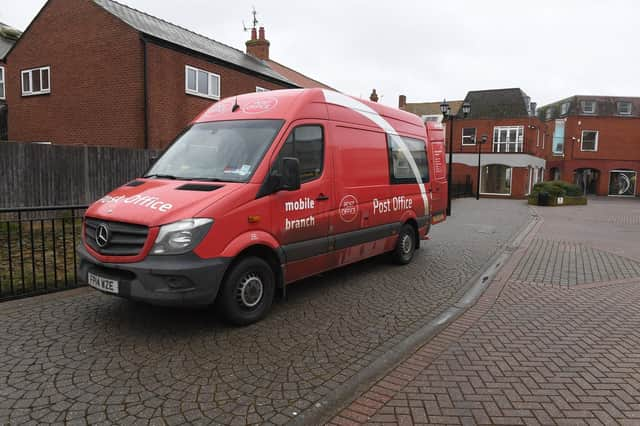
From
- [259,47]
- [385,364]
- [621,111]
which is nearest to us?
[385,364]

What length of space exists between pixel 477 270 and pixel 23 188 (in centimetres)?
1138

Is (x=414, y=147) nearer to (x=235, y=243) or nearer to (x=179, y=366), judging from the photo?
(x=235, y=243)

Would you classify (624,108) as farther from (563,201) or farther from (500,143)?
(563,201)

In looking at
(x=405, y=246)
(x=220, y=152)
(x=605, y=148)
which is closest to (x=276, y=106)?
(x=220, y=152)

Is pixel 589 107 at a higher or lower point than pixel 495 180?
higher

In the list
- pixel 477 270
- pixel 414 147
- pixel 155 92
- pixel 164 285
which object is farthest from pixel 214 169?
pixel 155 92

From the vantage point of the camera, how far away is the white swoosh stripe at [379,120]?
6307mm

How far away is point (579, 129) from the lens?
4644 cm

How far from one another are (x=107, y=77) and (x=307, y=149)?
1454 cm

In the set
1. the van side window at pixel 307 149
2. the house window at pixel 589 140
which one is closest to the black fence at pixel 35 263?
the van side window at pixel 307 149

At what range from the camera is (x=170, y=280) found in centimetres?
412

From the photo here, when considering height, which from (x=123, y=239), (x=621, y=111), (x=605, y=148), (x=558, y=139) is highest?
(x=621, y=111)

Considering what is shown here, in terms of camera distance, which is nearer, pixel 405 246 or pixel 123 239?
pixel 123 239

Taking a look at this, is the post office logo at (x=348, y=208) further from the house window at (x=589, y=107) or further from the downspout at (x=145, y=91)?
the house window at (x=589, y=107)
